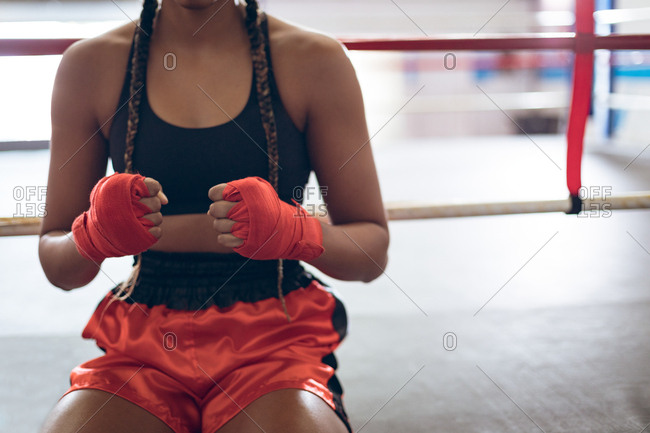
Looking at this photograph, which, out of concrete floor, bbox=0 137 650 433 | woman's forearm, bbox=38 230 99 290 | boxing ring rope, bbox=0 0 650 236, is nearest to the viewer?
woman's forearm, bbox=38 230 99 290

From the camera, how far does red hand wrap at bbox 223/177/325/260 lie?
62cm

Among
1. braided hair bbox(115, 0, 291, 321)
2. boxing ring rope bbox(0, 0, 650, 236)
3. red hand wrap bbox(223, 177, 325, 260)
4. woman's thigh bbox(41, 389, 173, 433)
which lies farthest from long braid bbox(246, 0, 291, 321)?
boxing ring rope bbox(0, 0, 650, 236)

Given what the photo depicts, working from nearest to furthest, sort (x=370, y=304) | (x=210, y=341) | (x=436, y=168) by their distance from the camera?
1. (x=210, y=341)
2. (x=370, y=304)
3. (x=436, y=168)

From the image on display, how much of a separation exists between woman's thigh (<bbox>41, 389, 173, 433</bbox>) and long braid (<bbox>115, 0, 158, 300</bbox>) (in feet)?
0.44

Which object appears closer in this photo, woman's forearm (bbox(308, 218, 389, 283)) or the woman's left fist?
the woman's left fist

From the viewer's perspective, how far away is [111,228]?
2.06ft

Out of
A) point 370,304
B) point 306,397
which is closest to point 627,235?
point 370,304

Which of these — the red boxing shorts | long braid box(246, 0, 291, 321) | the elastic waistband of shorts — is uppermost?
long braid box(246, 0, 291, 321)

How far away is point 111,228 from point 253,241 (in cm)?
15

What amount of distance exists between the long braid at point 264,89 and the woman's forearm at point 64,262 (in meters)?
0.25

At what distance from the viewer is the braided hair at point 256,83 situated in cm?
77

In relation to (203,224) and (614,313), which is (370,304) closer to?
(614,313)

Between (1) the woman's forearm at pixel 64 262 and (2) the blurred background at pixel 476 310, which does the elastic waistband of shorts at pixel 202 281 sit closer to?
(1) the woman's forearm at pixel 64 262

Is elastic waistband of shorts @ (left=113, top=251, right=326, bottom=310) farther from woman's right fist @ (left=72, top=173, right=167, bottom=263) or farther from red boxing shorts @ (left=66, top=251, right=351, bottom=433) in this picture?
woman's right fist @ (left=72, top=173, right=167, bottom=263)
